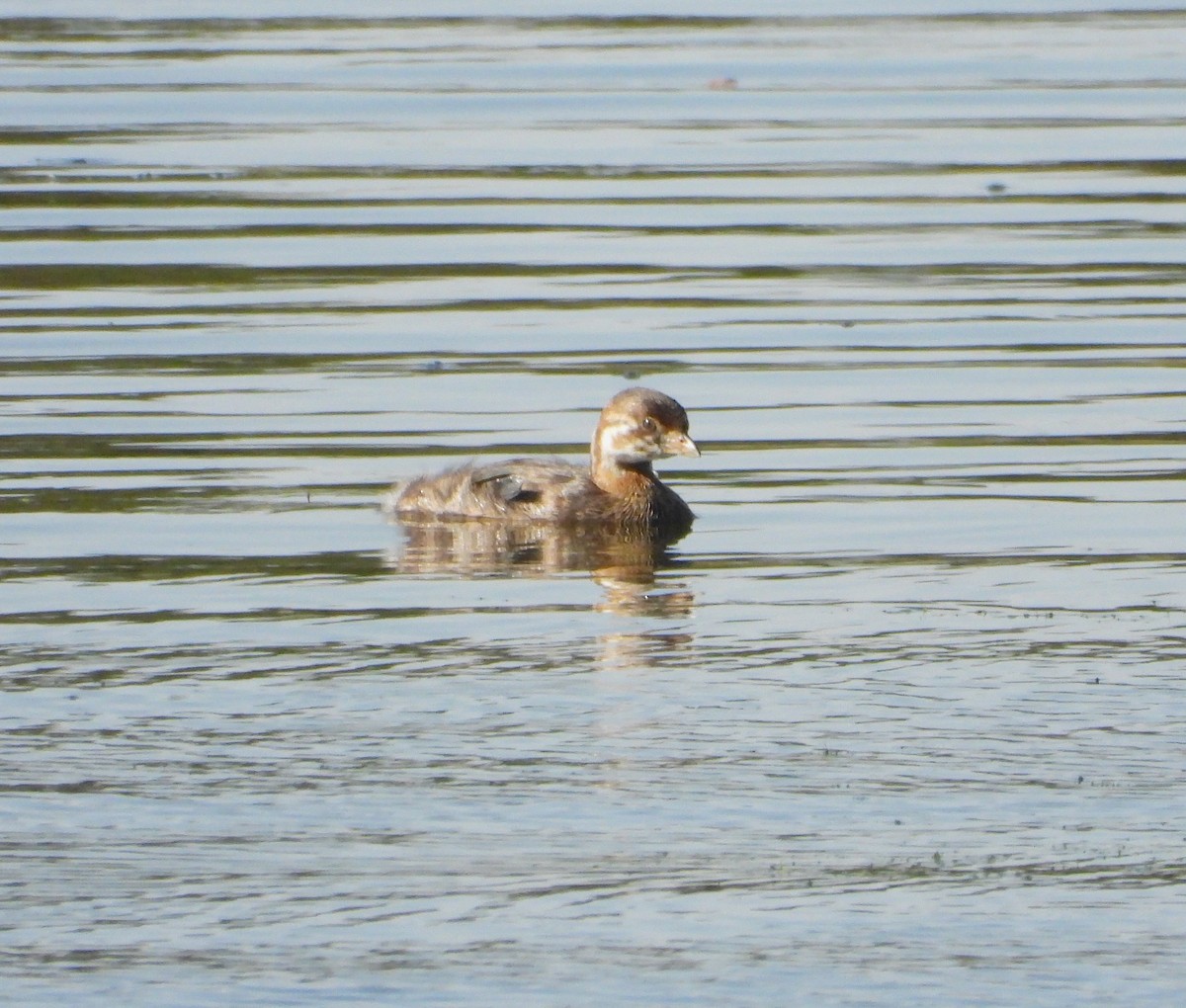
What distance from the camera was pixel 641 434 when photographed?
11859 mm

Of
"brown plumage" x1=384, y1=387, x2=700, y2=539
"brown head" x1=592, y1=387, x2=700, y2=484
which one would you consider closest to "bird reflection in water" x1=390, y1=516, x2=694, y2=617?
"brown plumage" x1=384, y1=387, x2=700, y2=539

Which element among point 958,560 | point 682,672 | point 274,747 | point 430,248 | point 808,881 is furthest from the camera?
point 430,248

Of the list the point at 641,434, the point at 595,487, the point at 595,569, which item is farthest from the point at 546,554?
the point at 641,434

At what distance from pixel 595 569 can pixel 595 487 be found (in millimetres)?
1106

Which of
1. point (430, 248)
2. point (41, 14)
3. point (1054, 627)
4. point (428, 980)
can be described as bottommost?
point (428, 980)

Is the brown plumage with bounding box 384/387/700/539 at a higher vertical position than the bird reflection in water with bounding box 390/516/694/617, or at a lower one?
higher

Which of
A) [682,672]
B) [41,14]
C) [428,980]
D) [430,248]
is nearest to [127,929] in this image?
[428,980]

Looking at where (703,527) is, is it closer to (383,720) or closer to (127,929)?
(383,720)

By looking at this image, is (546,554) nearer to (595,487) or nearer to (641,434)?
(595,487)

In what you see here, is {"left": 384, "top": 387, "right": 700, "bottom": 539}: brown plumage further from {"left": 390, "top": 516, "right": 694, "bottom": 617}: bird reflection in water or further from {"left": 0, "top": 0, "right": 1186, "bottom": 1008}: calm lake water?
{"left": 0, "top": 0, "right": 1186, "bottom": 1008}: calm lake water

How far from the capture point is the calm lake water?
6395 millimetres

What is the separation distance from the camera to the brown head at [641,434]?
11.8 metres

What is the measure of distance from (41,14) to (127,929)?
26.7 m

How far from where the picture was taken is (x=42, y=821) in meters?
7.04
